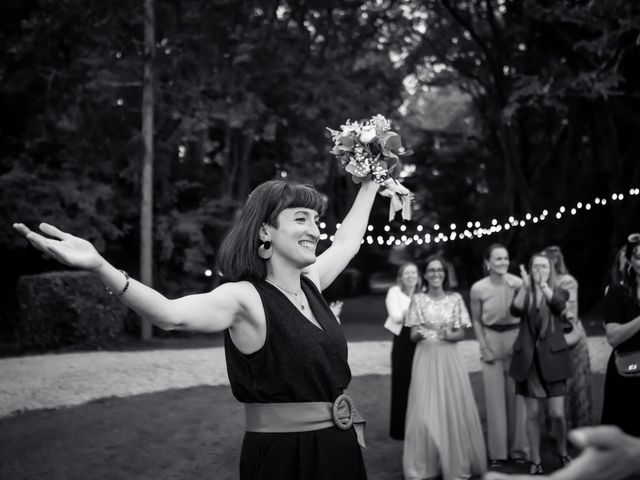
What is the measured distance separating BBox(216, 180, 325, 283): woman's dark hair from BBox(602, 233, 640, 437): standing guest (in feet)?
8.44

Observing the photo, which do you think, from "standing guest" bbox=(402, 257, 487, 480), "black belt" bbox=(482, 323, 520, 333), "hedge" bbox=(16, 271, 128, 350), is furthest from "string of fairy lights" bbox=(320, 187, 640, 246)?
"hedge" bbox=(16, 271, 128, 350)

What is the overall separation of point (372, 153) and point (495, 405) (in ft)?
13.4

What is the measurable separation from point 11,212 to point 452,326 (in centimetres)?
1132

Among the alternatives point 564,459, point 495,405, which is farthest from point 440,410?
point 564,459

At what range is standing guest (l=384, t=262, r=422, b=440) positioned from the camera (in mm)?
7129

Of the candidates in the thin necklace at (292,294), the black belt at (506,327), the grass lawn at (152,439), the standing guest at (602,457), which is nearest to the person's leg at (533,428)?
the grass lawn at (152,439)

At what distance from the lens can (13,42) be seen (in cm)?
1597

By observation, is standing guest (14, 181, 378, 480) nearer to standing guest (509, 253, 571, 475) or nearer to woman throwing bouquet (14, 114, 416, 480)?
woman throwing bouquet (14, 114, 416, 480)

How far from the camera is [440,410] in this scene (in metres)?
6.04

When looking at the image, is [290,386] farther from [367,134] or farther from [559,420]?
[559,420]

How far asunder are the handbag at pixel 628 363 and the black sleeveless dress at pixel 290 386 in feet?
7.85

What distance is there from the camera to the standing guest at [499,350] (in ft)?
21.6

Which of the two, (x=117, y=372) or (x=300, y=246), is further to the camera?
(x=117, y=372)

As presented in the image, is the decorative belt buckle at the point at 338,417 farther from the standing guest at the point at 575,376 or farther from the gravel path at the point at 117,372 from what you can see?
the gravel path at the point at 117,372
